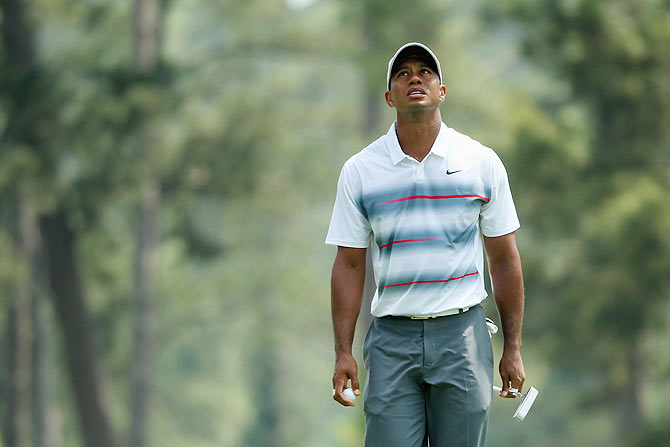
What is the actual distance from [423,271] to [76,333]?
11992mm

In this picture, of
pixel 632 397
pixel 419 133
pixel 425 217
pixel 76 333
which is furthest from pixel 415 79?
pixel 632 397

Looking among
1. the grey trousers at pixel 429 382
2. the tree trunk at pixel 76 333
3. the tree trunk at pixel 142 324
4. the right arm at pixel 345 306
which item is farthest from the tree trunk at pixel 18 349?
the grey trousers at pixel 429 382

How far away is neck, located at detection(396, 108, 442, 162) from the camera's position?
134 inches

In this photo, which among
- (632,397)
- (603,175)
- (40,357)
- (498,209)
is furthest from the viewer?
(40,357)

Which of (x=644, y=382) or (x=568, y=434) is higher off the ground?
(x=644, y=382)

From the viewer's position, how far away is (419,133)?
3412mm

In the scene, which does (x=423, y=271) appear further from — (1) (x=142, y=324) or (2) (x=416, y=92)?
(1) (x=142, y=324)

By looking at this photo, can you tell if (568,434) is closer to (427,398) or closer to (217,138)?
(217,138)

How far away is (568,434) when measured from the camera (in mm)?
25141

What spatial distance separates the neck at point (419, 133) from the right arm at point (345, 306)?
364 millimetres

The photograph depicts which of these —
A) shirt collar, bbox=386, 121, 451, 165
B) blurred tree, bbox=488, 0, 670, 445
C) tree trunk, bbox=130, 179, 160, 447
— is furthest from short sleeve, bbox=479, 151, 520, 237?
tree trunk, bbox=130, 179, 160, 447

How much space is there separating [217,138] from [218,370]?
14503mm

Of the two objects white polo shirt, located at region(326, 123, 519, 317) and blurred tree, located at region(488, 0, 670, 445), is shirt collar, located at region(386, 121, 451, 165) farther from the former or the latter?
blurred tree, located at region(488, 0, 670, 445)

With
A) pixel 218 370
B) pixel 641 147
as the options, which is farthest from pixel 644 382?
pixel 218 370
